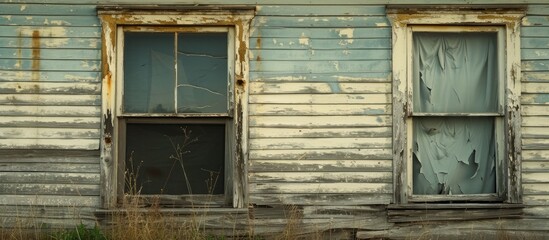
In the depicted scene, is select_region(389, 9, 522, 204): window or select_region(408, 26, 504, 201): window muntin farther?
select_region(408, 26, 504, 201): window muntin

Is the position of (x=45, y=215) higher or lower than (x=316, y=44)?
lower

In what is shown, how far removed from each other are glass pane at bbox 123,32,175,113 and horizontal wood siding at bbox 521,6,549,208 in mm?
3320

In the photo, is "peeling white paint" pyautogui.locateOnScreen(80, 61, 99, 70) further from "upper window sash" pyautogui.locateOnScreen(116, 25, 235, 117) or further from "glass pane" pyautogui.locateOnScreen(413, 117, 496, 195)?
"glass pane" pyautogui.locateOnScreen(413, 117, 496, 195)

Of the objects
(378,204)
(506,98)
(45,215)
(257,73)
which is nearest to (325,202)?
(378,204)

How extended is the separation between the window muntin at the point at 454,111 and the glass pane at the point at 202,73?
1810 mm

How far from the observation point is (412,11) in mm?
7938

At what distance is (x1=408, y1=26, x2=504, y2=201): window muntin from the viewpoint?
8.05m

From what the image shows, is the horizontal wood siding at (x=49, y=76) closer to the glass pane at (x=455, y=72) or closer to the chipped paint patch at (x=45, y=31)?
the chipped paint patch at (x=45, y=31)

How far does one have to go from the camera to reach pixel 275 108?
7945 mm

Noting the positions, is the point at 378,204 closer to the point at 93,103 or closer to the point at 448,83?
the point at 448,83

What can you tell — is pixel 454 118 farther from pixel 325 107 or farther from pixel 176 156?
pixel 176 156

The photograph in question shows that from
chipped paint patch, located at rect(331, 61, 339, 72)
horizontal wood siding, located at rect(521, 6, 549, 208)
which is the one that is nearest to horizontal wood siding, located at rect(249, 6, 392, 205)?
chipped paint patch, located at rect(331, 61, 339, 72)

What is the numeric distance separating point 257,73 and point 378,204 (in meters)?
1.67

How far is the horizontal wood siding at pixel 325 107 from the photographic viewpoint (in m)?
7.95
